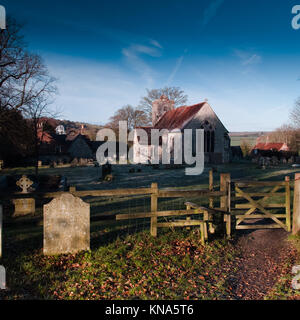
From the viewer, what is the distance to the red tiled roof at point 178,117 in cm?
3821

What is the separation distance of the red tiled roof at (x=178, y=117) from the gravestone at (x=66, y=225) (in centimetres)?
3260

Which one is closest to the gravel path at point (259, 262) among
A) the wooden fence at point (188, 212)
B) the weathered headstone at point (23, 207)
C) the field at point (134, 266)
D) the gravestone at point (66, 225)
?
the field at point (134, 266)

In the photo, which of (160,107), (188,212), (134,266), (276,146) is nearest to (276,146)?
(276,146)

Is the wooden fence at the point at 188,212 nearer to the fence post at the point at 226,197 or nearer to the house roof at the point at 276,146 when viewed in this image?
the fence post at the point at 226,197

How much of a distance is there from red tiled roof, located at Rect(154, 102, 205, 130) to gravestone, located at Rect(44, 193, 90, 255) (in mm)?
32605

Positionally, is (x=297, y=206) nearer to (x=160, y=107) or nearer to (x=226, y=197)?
(x=226, y=197)

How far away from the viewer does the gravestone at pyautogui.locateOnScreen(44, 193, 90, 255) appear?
18.8 feet

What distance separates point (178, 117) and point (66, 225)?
3789 centimetres

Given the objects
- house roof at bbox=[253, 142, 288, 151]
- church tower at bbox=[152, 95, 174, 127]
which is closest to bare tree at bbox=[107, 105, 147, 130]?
church tower at bbox=[152, 95, 174, 127]

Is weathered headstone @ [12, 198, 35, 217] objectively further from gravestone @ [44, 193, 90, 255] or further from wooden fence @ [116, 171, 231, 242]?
wooden fence @ [116, 171, 231, 242]

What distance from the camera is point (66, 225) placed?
5816 mm

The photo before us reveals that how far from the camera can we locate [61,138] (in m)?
48.2
